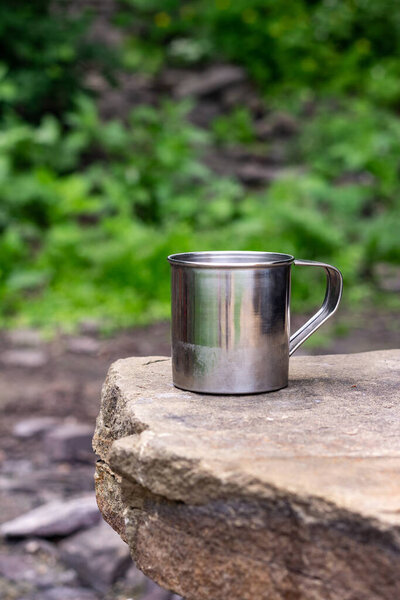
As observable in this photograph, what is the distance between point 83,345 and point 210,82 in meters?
5.92

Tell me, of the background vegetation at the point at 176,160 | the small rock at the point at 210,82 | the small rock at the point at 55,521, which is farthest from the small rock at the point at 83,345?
the small rock at the point at 210,82

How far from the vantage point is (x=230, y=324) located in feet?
5.24

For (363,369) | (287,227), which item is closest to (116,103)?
(287,227)

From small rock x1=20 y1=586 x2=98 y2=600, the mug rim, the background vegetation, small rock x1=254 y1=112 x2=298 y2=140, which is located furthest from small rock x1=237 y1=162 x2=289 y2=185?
the mug rim

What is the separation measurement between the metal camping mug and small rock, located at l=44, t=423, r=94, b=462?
211 cm

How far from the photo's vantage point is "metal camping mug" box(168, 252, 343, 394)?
1.59m

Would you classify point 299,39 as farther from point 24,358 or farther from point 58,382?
point 58,382

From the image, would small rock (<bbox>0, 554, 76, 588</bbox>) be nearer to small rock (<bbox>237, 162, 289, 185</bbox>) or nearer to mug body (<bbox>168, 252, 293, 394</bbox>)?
mug body (<bbox>168, 252, 293, 394</bbox>)

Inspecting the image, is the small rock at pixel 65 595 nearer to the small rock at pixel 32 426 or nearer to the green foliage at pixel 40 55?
the small rock at pixel 32 426

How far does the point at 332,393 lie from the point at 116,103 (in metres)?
8.37

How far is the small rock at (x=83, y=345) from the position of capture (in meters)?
5.08

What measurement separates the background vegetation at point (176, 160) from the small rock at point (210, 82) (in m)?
0.27

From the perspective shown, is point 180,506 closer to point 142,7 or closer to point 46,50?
point 46,50

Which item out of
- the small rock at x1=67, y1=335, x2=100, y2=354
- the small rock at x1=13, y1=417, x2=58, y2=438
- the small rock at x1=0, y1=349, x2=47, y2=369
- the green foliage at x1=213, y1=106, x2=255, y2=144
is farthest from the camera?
the green foliage at x1=213, y1=106, x2=255, y2=144
